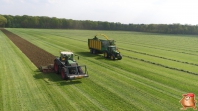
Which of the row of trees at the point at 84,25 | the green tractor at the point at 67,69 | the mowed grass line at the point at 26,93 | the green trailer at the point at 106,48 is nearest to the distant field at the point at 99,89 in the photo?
the mowed grass line at the point at 26,93

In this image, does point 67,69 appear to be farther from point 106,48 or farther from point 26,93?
point 106,48

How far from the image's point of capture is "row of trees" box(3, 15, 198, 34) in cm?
11631

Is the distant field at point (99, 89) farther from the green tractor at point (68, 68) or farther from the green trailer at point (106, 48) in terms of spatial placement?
the green trailer at point (106, 48)

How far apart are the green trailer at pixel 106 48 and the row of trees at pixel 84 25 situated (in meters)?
98.8

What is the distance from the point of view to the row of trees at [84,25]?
116312 mm

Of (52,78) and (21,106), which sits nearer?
(21,106)

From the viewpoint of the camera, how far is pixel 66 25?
145 m

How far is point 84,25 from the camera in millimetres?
150000

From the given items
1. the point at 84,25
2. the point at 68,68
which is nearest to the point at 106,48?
the point at 68,68

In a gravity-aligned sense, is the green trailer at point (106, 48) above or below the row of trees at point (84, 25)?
below

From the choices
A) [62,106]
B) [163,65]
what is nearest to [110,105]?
[62,106]

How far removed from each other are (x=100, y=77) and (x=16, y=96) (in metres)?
6.94

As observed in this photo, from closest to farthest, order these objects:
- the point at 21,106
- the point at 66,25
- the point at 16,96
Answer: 1. the point at 21,106
2. the point at 16,96
3. the point at 66,25

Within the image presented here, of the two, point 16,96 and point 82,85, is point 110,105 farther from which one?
point 16,96
